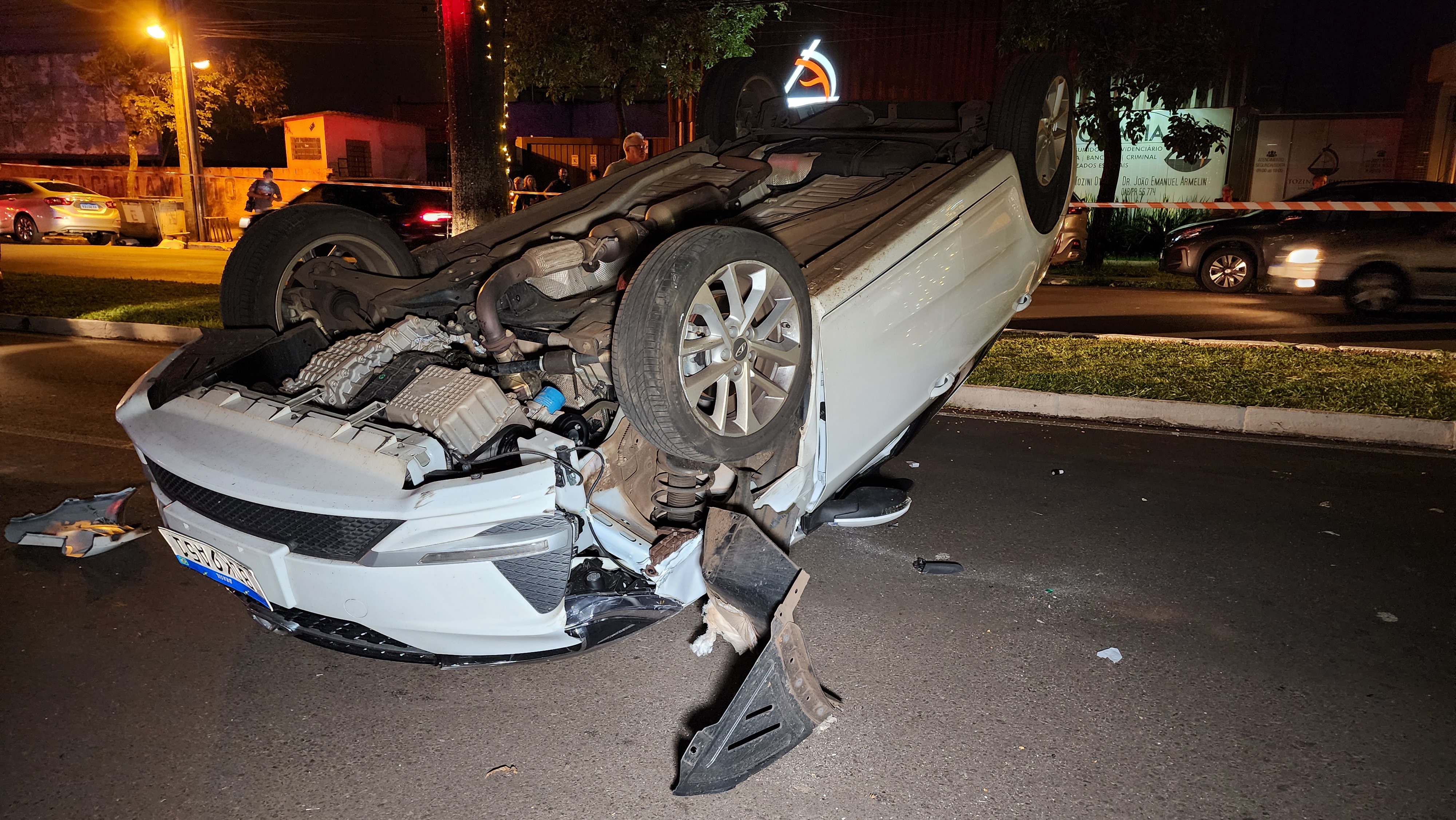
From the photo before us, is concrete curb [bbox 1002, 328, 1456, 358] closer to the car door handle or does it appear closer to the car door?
A: the car door

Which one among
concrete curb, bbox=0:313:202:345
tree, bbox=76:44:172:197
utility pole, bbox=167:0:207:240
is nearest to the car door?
concrete curb, bbox=0:313:202:345

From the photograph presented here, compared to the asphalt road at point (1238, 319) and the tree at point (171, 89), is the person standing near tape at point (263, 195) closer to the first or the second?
the tree at point (171, 89)

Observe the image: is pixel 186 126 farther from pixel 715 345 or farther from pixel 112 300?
pixel 715 345

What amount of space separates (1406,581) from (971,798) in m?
2.42

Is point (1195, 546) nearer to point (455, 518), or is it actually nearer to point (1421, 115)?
point (455, 518)

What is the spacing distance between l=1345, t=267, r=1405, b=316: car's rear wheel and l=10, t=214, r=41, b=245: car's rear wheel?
22.3 meters

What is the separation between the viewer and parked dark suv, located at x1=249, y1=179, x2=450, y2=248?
1488cm

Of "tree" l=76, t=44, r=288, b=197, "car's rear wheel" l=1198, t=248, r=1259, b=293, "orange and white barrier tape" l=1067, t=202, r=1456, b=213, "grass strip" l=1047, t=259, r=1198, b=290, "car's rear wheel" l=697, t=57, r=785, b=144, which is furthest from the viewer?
"tree" l=76, t=44, r=288, b=197

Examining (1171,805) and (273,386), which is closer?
(1171,805)

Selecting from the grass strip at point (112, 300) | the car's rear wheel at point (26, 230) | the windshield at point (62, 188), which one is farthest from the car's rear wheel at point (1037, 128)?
the car's rear wheel at point (26, 230)

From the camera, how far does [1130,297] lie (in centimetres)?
1139

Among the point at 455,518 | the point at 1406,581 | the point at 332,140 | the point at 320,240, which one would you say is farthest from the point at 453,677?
the point at 332,140

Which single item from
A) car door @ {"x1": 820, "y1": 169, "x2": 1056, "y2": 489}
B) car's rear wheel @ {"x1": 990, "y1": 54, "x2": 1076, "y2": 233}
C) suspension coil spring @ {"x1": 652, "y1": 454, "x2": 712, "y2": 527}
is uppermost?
car's rear wheel @ {"x1": 990, "y1": 54, "x2": 1076, "y2": 233}

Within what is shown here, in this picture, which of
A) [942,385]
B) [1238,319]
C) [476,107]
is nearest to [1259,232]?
[1238,319]
